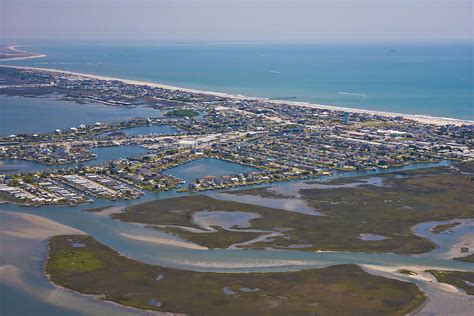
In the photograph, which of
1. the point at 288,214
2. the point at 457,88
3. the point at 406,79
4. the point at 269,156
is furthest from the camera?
the point at 406,79

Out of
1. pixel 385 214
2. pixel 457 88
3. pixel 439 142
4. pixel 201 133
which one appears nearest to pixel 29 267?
pixel 385 214

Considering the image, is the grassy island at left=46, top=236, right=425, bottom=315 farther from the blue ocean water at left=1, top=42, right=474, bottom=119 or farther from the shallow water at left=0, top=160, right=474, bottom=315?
the blue ocean water at left=1, top=42, right=474, bottom=119

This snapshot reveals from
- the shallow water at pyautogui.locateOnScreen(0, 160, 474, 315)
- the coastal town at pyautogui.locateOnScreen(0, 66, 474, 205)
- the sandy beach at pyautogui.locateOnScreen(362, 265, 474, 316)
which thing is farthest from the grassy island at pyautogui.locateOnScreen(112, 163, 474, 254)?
the coastal town at pyautogui.locateOnScreen(0, 66, 474, 205)

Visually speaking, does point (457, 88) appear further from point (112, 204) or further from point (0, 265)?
point (0, 265)

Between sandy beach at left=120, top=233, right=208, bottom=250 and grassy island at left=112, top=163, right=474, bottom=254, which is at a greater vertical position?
grassy island at left=112, top=163, right=474, bottom=254

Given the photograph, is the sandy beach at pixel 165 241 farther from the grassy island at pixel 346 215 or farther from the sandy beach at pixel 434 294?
the sandy beach at pixel 434 294

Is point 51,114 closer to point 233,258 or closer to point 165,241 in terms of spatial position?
point 165,241
